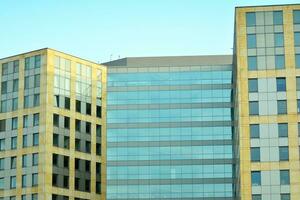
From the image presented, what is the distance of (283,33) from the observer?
105 metres

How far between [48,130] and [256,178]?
42755 millimetres

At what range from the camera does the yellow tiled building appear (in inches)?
3999

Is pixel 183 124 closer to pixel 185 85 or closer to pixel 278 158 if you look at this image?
pixel 185 85

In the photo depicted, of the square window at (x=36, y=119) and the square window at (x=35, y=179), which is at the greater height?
the square window at (x=36, y=119)

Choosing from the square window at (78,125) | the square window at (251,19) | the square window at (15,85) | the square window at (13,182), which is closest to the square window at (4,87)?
the square window at (15,85)

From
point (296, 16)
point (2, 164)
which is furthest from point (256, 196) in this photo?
point (2, 164)

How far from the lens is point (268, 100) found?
4092 inches

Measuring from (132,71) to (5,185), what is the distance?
2828 cm

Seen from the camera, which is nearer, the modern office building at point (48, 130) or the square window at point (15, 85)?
the modern office building at point (48, 130)

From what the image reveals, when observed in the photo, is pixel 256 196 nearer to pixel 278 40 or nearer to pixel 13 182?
pixel 278 40

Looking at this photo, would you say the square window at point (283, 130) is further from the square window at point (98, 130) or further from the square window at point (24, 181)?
the square window at point (24, 181)

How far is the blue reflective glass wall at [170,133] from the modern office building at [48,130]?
4186 mm

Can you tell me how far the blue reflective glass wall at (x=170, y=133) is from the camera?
136 meters

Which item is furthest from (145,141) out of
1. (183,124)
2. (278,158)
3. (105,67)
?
(278,158)
